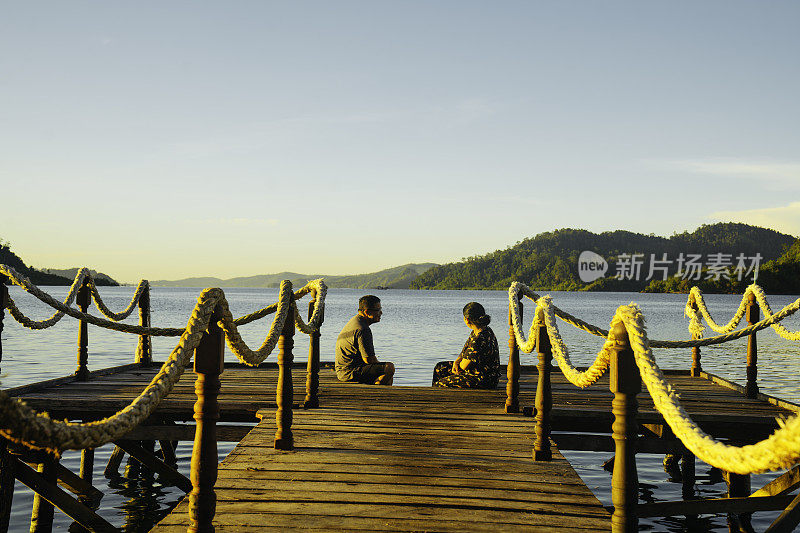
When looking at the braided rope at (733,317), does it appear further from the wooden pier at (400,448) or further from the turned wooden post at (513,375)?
the turned wooden post at (513,375)

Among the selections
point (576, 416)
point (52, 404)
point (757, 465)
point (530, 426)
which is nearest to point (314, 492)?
point (530, 426)

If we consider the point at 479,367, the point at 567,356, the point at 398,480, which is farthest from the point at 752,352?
the point at 398,480

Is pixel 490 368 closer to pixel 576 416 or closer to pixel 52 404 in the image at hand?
pixel 576 416

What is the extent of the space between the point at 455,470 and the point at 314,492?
1396mm

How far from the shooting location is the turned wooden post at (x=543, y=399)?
248 inches

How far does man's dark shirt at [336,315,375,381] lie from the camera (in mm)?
10461

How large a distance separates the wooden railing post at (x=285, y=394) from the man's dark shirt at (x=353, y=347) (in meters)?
3.53

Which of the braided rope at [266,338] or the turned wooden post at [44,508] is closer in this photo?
the braided rope at [266,338]

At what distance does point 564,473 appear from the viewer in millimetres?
6004

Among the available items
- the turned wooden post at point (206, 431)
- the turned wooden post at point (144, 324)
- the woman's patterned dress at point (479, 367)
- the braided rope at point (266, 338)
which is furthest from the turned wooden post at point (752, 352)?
the turned wooden post at point (144, 324)

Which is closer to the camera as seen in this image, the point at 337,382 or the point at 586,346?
the point at 337,382

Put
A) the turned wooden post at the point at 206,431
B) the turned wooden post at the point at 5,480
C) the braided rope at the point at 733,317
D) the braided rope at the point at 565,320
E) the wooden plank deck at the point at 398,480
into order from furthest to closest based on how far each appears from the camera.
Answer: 1. the braided rope at the point at 733,317
2. the turned wooden post at the point at 5,480
3. the braided rope at the point at 565,320
4. the wooden plank deck at the point at 398,480
5. the turned wooden post at the point at 206,431

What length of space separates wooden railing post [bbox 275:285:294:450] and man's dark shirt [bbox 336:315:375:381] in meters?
3.53

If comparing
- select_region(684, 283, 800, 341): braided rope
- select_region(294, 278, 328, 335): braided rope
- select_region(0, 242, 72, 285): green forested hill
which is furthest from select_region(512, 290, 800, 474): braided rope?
select_region(0, 242, 72, 285): green forested hill
